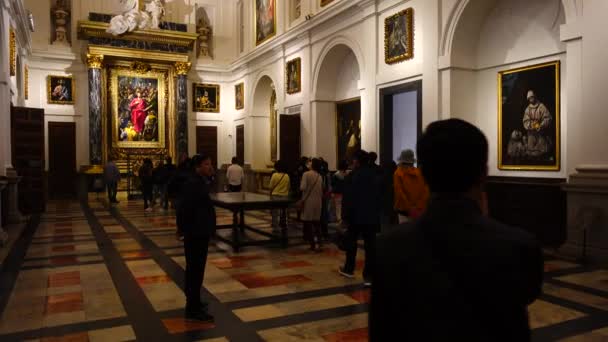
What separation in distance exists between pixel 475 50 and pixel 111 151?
1604cm

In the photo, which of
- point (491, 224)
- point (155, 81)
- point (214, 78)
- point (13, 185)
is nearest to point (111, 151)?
point (155, 81)

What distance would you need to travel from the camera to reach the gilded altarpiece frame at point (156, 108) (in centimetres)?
2100

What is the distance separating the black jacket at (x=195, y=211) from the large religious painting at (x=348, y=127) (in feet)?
30.5

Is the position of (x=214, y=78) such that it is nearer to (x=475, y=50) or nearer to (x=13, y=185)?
(x=13, y=185)

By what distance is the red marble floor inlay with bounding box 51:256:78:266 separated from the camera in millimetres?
7555

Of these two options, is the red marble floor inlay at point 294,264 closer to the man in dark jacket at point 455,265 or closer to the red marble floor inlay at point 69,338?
the red marble floor inlay at point 69,338

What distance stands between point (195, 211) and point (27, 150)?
10049 mm

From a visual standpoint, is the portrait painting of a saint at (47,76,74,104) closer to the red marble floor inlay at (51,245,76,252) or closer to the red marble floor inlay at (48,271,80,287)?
the red marble floor inlay at (51,245,76,252)

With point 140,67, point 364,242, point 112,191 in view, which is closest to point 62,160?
point 112,191

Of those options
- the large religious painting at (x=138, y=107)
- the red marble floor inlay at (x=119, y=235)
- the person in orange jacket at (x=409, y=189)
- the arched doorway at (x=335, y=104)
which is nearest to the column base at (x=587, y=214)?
the person in orange jacket at (x=409, y=189)

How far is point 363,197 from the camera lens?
595 centimetres

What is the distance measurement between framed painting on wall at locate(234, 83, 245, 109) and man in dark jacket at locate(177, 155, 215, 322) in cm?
1715

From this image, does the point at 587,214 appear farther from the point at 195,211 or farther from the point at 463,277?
the point at 463,277

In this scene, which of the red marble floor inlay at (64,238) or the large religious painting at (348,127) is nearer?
the red marble floor inlay at (64,238)
